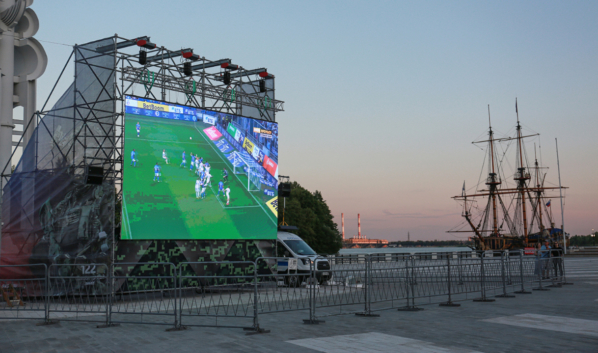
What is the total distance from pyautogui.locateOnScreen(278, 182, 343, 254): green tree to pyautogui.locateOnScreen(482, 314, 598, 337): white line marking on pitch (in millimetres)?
43882

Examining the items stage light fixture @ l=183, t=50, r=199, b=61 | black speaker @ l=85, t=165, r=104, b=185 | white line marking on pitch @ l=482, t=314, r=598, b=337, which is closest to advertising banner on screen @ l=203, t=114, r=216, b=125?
stage light fixture @ l=183, t=50, r=199, b=61

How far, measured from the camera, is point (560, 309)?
486 inches

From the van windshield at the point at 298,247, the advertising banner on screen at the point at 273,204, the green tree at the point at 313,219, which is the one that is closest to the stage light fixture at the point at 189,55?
the advertising banner on screen at the point at 273,204

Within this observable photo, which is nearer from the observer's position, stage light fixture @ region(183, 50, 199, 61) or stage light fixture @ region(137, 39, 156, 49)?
stage light fixture @ region(137, 39, 156, 49)

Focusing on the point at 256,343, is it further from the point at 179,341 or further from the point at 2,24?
the point at 2,24

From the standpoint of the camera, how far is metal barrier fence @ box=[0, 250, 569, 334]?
11.2m

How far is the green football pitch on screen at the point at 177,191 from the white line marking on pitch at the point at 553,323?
415 inches

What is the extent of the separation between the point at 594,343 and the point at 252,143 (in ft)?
47.3

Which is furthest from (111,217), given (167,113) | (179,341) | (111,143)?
(179,341)

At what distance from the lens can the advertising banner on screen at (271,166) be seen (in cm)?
2092

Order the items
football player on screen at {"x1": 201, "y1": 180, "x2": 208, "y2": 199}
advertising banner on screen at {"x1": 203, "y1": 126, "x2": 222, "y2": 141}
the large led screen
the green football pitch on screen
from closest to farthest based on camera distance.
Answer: the green football pitch on screen → the large led screen → football player on screen at {"x1": 201, "y1": 180, "x2": 208, "y2": 199} → advertising banner on screen at {"x1": 203, "y1": 126, "x2": 222, "y2": 141}

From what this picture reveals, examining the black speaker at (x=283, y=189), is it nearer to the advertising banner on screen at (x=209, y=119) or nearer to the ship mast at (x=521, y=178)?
the advertising banner on screen at (x=209, y=119)

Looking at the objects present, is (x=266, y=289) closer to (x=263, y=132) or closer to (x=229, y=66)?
(x=263, y=132)

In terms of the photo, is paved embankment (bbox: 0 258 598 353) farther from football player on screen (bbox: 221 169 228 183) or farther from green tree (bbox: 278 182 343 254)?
green tree (bbox: 278 182 343 254)
